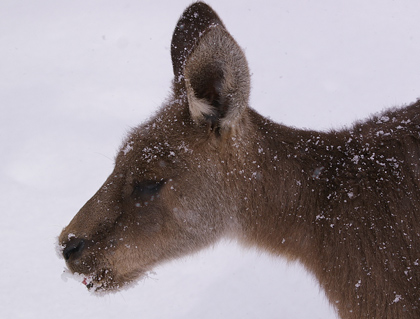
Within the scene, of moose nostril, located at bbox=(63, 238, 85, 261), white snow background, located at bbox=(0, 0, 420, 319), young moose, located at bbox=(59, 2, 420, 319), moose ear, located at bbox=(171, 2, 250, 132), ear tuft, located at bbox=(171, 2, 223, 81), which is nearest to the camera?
moose ear, located at bbox=(171, 2, 250, 132)

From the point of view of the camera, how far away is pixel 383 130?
309 cm

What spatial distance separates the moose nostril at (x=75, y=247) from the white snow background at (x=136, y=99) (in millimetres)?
1972

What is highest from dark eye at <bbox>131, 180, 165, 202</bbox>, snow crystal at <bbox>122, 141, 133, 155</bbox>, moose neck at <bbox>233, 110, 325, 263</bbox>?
moose neck at <bbox>233, 110, 325, 263</bbox>

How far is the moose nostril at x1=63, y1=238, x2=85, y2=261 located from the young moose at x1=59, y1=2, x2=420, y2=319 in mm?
12

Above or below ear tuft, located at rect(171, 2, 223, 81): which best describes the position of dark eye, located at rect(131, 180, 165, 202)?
below

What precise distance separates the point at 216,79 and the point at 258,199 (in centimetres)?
88

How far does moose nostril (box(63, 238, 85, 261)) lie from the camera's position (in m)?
2.95

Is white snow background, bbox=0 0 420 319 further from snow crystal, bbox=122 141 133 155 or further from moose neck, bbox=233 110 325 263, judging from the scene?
moose neck, bbox=233 110 325 263

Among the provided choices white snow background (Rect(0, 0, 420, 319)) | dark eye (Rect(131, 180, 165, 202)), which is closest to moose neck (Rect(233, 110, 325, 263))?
dark eye (Rect(131, 180, 165, 202))

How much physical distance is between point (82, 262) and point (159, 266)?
0.58 metres

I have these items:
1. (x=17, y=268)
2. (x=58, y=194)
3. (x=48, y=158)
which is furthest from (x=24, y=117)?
(x=17, y=268)

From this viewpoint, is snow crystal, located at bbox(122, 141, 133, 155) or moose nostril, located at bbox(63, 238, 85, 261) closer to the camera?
moose nostril, located at bbox(63, 238, 85, 261)

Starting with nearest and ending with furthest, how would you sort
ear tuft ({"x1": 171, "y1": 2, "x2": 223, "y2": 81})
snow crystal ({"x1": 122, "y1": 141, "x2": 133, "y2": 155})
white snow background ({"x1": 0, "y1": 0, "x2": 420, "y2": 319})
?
snow crystal ({"x1": 122, "y1": 141, "x2": 133, "y2": 155}) < ear tuft ({"x1": 171, "y1": 2, "x2": 223, "y2": 81}) < white snow background ({"x1": 0, "y1": 0, "x2": 420, "y2": 319})

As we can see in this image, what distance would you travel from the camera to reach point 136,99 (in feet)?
23.5
